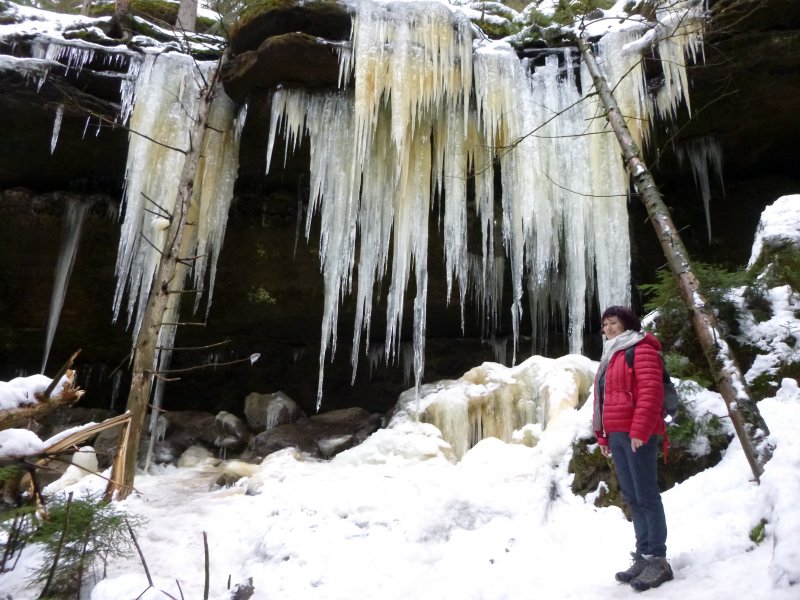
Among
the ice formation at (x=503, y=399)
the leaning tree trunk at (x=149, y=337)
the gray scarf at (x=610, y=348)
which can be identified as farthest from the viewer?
the ice formation at (x=503, y=399)

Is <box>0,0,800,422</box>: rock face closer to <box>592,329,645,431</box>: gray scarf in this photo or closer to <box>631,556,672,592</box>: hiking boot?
<box>592,329,645,431</box>: gray scarf

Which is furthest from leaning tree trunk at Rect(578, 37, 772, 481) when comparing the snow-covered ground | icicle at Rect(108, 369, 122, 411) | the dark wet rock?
icicle at Rect(108, 369, 122, 411)

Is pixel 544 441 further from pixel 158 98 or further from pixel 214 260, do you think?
pixel 158 98

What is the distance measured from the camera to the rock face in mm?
7051

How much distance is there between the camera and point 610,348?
328cm

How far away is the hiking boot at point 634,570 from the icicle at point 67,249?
893 centimetres

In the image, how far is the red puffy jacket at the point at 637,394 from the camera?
2.95 m

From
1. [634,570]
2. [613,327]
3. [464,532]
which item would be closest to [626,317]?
[613,327]

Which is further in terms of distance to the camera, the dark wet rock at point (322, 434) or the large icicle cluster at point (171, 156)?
the dark wet rock at point (322, 434)

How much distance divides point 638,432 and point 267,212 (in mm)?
7523

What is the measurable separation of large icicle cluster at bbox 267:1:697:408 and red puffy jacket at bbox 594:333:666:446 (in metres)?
4.29

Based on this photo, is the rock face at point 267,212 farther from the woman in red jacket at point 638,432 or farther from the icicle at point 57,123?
the woman in red jacket at point 638,432

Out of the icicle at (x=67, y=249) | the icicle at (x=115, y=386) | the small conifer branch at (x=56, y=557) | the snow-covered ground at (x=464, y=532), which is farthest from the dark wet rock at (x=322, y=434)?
the small conifer branch at (x=56, y=557)

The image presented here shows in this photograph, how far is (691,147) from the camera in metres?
8.23
